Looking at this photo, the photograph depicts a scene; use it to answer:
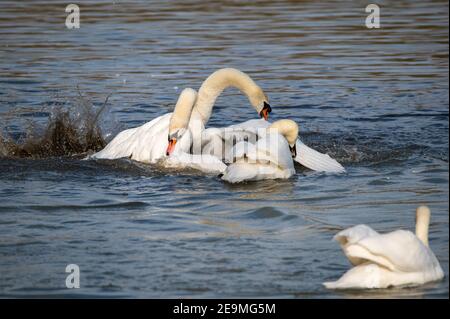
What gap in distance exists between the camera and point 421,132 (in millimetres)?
11734

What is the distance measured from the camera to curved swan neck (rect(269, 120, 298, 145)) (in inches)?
393

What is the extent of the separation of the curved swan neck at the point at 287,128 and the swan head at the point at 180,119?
834 mm

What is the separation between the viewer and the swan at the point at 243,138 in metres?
10.3

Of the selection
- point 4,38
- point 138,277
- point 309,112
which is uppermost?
point 4,38

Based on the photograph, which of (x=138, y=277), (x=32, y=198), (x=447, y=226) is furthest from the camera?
(x=32, y=198)

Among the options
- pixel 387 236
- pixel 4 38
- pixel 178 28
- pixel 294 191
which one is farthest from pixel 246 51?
pixel 387 236

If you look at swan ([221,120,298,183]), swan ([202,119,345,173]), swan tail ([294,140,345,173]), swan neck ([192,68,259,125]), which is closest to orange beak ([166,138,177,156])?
swan ([202,119,345,173])

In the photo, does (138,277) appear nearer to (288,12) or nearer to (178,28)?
(178,28)

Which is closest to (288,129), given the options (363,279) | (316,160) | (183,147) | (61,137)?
(316,160)

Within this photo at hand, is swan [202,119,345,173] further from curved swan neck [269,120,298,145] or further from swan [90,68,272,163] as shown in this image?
curved swan neck [269,120,298,145]

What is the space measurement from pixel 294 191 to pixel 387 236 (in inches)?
124

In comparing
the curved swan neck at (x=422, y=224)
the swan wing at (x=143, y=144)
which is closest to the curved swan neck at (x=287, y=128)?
the swan wing at (x=143, y=144)

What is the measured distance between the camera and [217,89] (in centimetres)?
1125

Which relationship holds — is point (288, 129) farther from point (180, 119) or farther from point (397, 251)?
point (397, 251)
